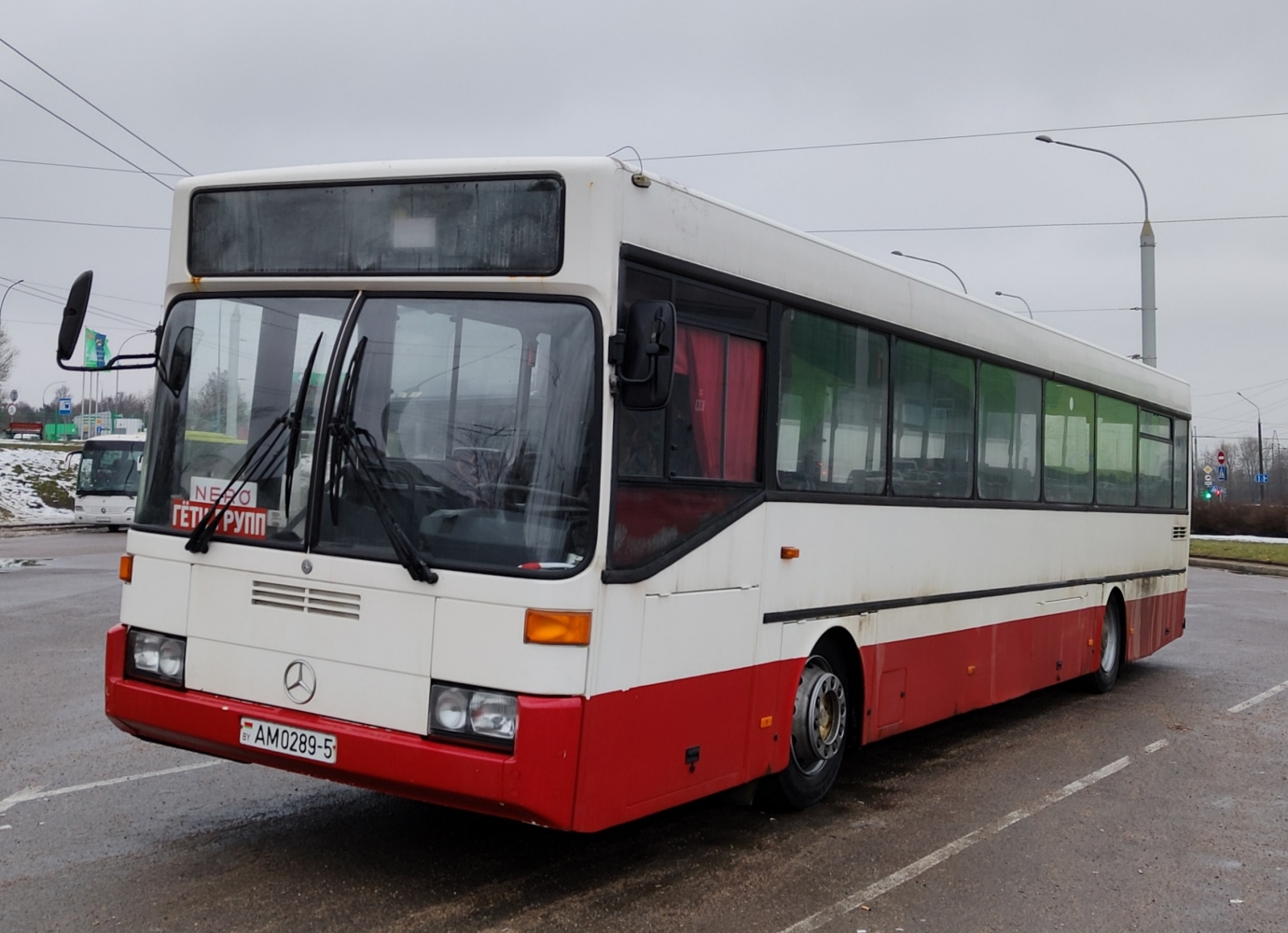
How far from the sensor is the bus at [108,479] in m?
37.4

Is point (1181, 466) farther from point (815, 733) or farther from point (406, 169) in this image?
point (406, 169)

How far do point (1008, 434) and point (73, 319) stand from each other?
6.57 meters

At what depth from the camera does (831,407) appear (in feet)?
23.6

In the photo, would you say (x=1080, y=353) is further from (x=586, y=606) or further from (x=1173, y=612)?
(x=586, y=606)

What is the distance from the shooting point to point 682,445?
5.77 meters

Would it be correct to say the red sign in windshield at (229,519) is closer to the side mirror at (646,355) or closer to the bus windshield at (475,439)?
the bus windshield at (475,439)

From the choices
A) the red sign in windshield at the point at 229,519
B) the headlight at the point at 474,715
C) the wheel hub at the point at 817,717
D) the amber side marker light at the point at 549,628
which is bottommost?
the wheel hub at the point at 817,717

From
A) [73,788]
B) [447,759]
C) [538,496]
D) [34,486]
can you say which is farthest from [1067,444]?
[34,486]

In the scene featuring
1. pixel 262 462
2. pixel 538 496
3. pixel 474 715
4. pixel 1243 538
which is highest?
pixel 1243 538

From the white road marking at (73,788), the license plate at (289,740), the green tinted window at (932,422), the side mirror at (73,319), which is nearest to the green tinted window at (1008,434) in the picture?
the green tinted window at (932,422)

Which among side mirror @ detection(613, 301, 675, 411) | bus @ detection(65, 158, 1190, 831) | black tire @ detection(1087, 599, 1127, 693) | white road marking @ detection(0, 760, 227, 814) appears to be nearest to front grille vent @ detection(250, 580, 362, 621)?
bus @ detection(65, 158, 1190, 831)

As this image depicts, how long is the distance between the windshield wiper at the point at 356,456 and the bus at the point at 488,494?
1cm

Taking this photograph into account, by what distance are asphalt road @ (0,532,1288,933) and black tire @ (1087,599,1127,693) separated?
2389 millimetres

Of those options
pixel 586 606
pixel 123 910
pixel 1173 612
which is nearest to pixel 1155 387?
pixel 1173 612
